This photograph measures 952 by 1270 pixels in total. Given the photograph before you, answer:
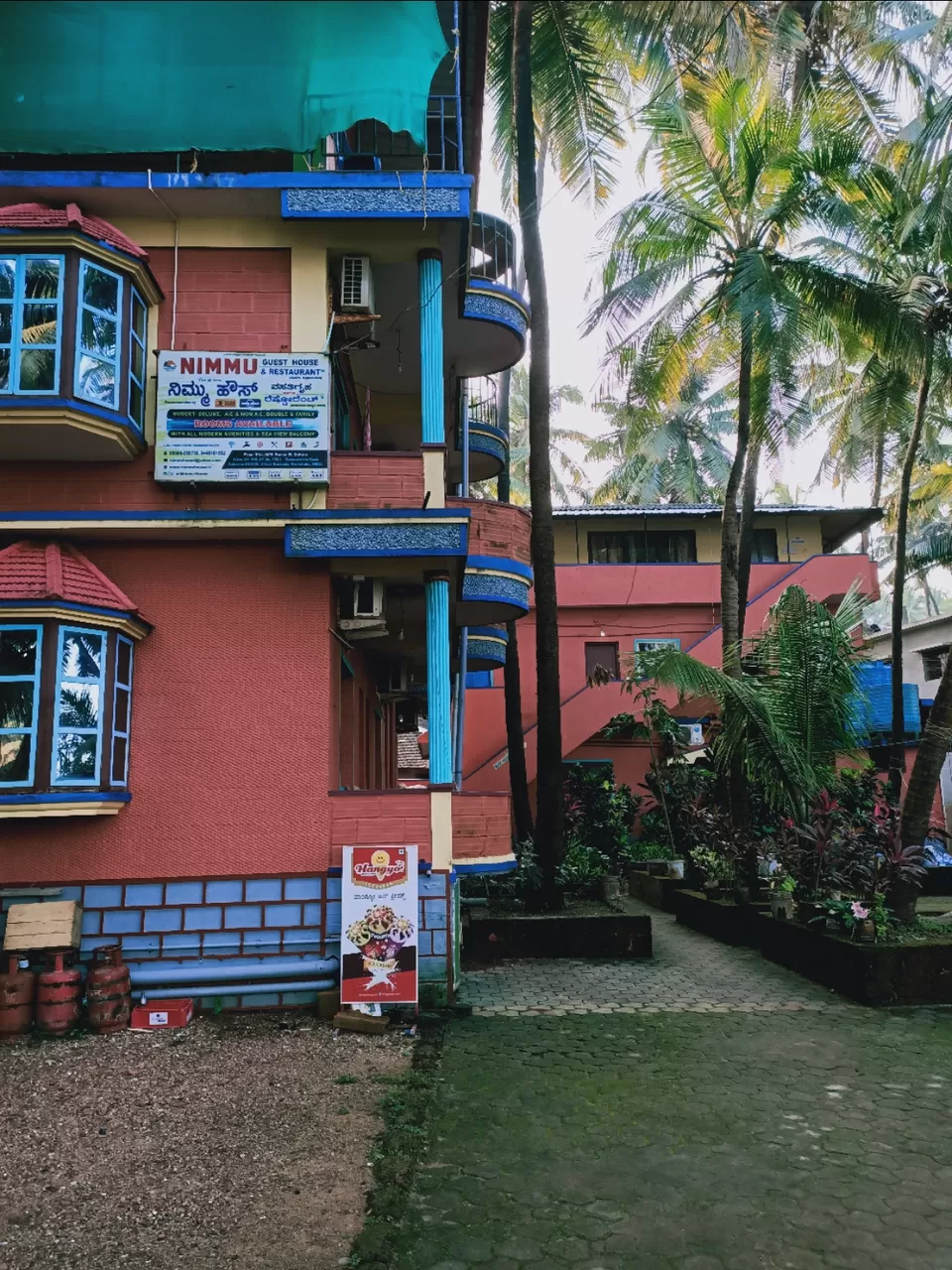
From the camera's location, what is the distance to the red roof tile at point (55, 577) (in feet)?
26.1

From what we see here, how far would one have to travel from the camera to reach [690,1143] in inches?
210

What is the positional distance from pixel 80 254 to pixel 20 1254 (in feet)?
24.9

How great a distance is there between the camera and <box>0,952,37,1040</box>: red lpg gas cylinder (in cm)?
761

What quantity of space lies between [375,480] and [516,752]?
7484 mm

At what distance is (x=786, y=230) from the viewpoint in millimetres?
14062

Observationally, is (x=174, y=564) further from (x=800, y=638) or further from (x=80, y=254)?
(x=800, y=638)

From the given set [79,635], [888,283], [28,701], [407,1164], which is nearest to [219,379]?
[79,635]

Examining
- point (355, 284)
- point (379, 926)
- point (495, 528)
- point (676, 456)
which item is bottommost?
point (379, 926)

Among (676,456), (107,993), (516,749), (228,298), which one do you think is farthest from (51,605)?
(676,456)

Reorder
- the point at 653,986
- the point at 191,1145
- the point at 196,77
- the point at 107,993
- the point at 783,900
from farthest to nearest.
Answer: the point at 783,900
the point at 653,986
the point at 107,993
the point at 191,1145
the point at 196,77

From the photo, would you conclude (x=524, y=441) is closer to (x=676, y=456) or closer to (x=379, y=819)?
(x=676, y=456)

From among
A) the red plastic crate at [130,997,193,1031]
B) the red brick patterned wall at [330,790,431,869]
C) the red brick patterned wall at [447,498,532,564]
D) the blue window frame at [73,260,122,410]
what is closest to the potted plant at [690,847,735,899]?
the red brick patterned wall at [447,498,532,564]

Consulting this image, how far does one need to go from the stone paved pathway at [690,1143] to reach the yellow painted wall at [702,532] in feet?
63.5

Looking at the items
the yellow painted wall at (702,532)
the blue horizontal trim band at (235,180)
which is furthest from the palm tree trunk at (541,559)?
the yellow painted wall at (702,532)
